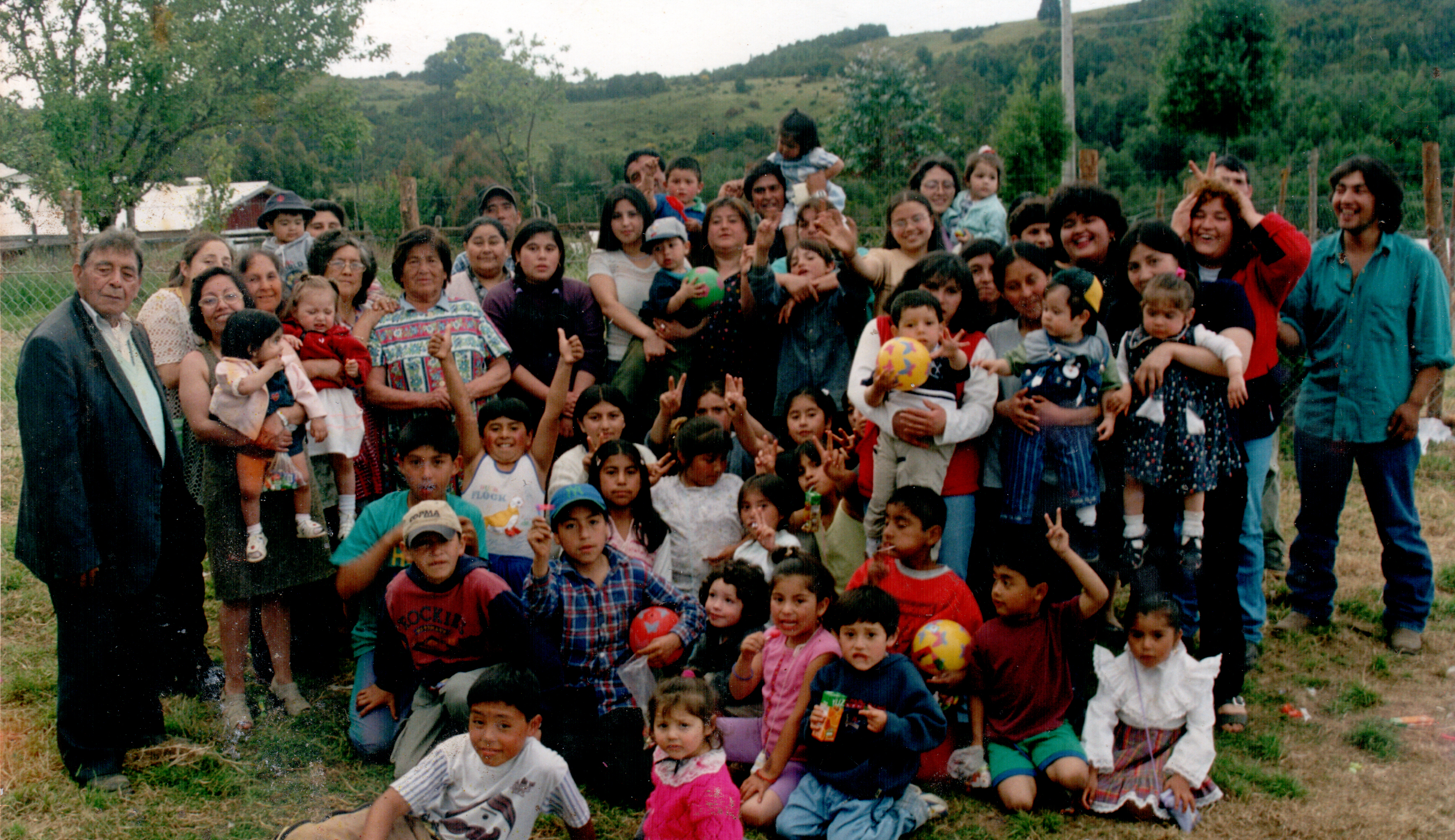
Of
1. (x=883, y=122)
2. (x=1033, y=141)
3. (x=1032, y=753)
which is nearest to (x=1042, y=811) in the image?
(x=1032, y=753)

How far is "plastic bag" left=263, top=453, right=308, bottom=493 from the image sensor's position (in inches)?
161

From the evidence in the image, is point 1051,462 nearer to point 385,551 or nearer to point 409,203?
point 385,551

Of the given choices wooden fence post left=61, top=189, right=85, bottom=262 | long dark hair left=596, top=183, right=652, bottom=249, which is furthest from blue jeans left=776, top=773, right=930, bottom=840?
wooden fence post left=61, top=189, right=85, bottom=262

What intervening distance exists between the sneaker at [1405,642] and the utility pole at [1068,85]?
13.3m

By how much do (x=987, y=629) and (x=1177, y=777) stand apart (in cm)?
80

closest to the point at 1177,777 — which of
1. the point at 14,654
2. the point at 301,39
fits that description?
the point at 14,654

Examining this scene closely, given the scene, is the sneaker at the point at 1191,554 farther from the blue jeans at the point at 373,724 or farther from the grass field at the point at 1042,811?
the blue jeans at the point at 373,724

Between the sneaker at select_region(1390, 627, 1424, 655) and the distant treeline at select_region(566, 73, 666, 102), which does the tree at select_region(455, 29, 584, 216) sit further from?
the distant treeline at select_region(566, 73, 666, 102)

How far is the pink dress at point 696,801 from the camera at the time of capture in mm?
3045

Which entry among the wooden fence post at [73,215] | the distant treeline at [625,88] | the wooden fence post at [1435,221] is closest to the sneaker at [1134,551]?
the wooden fence post at [1435,221]

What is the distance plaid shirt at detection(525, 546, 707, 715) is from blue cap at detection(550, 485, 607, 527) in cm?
22

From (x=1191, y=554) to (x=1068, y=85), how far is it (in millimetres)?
15558

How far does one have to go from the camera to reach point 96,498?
3.75m

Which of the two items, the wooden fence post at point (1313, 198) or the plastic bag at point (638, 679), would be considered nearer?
the plastic bag at point (638, 679)
